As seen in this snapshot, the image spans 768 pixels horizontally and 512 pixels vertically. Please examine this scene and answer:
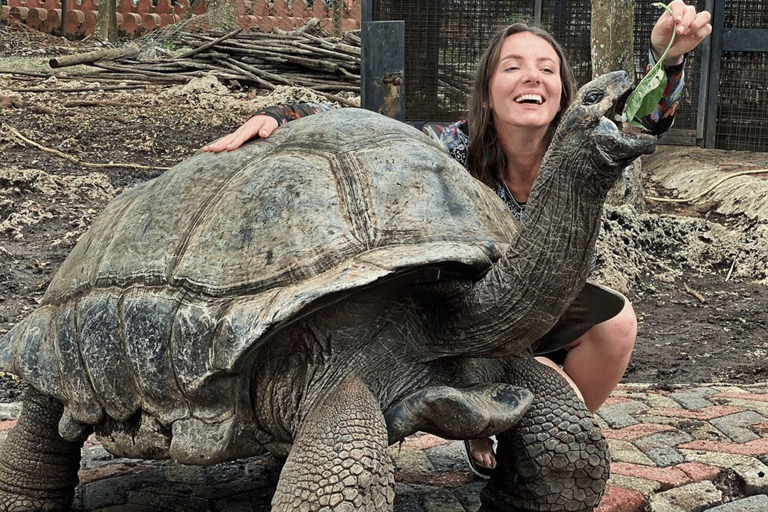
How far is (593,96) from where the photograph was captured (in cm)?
220

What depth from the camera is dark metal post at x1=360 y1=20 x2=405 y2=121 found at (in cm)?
607

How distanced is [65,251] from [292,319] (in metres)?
4.45

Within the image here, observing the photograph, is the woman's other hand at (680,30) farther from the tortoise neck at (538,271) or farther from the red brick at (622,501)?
the red brick at (622,501)

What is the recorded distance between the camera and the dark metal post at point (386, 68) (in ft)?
19.9

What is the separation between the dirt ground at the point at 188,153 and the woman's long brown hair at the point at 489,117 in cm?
189

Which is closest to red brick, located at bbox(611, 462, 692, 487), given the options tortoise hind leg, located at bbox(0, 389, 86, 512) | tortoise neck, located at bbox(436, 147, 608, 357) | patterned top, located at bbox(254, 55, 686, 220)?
patterned top, located at bbox(254, 55, 686, 220)

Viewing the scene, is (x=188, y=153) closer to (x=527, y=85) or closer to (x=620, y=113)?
(x=527, y=85)

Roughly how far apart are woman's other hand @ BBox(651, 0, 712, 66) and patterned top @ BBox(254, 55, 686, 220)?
0.18 ft

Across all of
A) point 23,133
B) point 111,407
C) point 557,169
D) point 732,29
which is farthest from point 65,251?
point 732,29

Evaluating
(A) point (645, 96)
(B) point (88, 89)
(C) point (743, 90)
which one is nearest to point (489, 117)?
(A) point (645, 96)

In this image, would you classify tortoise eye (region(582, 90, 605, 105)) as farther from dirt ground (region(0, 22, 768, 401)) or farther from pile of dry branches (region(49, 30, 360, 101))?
pile of dry branches (region(49, 30, 360, 101))

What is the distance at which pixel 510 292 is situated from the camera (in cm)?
248

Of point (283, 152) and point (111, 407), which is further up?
point (283, 152)

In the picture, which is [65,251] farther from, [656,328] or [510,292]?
[510,292]
